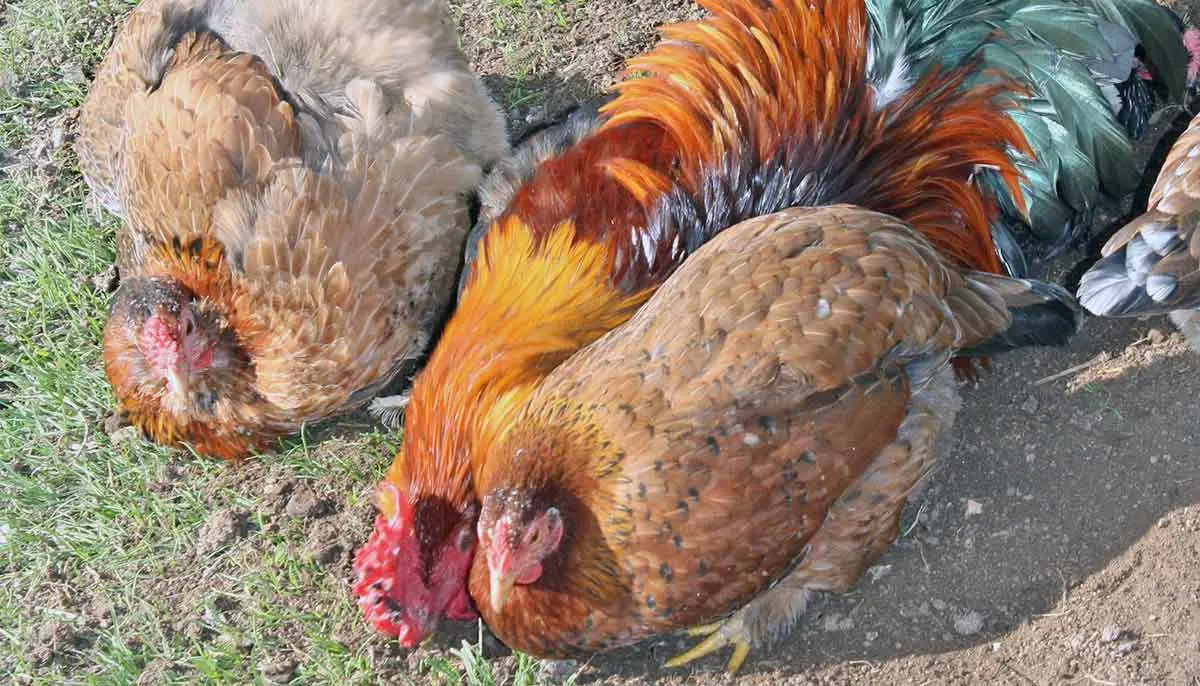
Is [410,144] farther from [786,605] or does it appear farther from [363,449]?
[786,605]

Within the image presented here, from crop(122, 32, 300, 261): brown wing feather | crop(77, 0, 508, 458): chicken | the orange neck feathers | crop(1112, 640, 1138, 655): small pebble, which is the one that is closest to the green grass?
crop(77, 0, 508, 458): chicken

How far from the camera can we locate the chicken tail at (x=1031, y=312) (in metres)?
3.51

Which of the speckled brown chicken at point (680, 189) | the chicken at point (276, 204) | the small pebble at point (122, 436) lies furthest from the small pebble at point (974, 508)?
the small pebble at point (122, 436)

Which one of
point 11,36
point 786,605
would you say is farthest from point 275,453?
point 11,36

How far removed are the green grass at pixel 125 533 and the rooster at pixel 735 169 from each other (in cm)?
66

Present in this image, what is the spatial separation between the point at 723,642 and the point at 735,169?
1.52 m

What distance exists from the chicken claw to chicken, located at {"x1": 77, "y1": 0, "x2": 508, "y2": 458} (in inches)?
55.9

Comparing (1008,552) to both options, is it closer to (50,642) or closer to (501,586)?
(501,586)

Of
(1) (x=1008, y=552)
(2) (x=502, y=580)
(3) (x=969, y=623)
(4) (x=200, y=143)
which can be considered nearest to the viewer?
(2) (x=502, y=580)

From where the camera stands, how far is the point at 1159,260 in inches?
132

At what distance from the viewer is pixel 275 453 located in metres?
4.33

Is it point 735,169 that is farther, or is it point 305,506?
point 305,506

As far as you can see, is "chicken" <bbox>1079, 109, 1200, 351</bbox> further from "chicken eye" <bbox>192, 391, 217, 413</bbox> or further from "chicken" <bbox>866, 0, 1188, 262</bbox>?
"chicken eye" <bbox>192, 391, 217, 413</bbox>

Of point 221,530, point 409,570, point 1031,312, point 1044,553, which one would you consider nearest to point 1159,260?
point 1031,312
